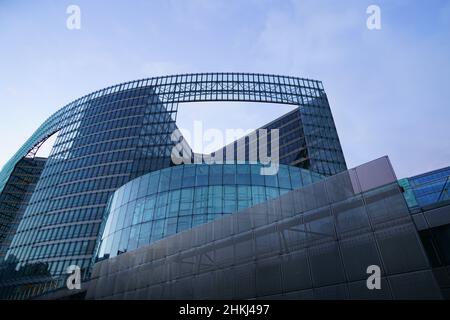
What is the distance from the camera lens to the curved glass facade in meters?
28.3

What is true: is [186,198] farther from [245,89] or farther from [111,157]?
[111,157]

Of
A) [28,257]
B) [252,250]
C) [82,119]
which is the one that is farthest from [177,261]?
[82,119]

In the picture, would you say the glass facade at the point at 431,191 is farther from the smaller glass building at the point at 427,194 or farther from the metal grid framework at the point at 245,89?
the metal grid framework at the point at 245,89

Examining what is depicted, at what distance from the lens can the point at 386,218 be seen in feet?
38.3

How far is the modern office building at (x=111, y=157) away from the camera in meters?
58.6

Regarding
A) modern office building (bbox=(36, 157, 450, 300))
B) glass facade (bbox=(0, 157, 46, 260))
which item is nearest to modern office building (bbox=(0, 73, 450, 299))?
modern office building (bbox=(36, 157, 450, 300))

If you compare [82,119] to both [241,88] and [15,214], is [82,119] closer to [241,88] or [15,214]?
[15,214]

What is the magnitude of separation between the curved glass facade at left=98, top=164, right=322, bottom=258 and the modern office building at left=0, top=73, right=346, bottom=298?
84.9 feet

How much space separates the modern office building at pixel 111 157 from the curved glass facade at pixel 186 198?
25.9 m

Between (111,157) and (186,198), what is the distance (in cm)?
4505

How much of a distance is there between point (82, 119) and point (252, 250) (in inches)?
3167

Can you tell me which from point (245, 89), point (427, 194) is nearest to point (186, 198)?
point (427, 194)

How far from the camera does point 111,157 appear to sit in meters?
68.2

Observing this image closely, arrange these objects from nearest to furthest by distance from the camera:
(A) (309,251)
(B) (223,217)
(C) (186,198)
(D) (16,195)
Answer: (A) (309,251) → (B) (223,217) → (C) (186,198) → (D) (16,195)
